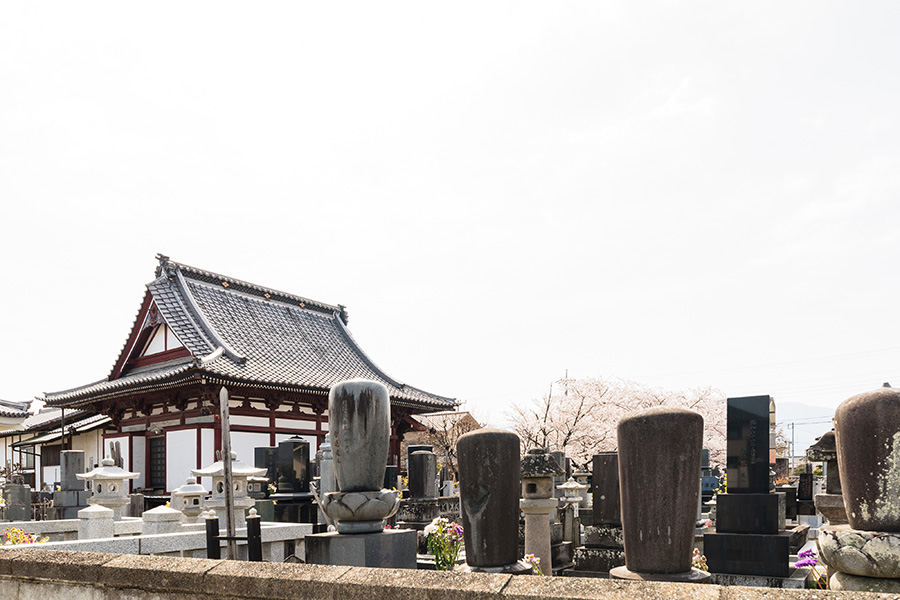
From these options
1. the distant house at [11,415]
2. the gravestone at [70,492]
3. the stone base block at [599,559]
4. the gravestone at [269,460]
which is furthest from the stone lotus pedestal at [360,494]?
the distant house at [11,415]

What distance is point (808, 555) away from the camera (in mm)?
6566

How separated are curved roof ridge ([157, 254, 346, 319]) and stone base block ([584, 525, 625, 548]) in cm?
2279

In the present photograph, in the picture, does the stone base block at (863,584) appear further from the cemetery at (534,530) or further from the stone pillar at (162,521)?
the stone pillar at (162,521)

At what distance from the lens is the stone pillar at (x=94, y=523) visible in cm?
1140

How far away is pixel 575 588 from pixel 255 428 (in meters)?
22.3

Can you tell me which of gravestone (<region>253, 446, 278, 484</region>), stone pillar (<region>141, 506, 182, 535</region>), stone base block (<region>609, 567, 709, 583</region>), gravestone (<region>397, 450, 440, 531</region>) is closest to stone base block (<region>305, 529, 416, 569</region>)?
stone base block (<region>609, 567, 709, 583</region>)

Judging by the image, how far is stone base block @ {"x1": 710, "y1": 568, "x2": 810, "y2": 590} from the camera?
8094 millimetres

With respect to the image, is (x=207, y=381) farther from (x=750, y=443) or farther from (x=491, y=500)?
(x=491, y=500)

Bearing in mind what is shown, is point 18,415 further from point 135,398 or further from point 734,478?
point 734,478

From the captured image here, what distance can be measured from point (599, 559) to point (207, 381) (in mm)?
16246

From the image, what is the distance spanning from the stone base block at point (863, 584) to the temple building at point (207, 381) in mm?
20293

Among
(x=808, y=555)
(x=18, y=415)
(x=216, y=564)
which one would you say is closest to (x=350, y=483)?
(x=216, y=564)

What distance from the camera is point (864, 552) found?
3514 millimetres

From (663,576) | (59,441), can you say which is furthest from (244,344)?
(663,576)
